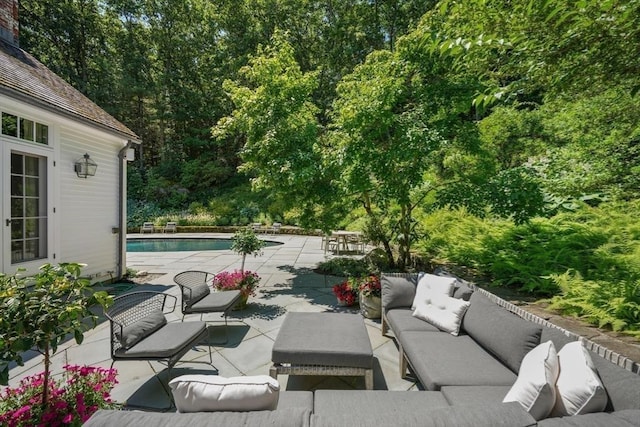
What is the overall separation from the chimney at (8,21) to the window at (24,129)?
9.37 feet

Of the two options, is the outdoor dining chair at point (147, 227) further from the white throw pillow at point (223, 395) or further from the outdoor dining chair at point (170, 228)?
the white throw pillow at point (223, 395)

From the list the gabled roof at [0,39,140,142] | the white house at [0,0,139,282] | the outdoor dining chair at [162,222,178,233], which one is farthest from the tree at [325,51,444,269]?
the outdoor dining chair at [162,222,178,233]

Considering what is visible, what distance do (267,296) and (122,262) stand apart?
12.2 ft

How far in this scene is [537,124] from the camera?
31.2 ft

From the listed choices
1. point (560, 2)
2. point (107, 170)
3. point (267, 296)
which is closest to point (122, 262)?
point (107, 170)

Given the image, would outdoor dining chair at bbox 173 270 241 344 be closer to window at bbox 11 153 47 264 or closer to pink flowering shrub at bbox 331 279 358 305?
pink flowering shrub at bbox 331 279 358 305

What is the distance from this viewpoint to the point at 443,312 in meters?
3.25

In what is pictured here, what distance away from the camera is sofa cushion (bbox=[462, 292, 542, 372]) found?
2.26 m

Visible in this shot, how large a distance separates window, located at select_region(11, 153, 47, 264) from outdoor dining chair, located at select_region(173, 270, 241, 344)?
2.79m

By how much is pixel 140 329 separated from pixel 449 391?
294 centimetres

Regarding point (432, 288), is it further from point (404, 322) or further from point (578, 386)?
point (578, 386)

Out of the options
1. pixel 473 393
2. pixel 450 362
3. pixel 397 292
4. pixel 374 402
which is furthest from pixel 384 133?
pixel 374 402

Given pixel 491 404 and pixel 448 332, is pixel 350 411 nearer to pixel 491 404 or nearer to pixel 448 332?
pixel 491 404

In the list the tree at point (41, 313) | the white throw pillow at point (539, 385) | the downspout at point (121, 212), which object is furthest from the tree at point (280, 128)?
the white throw pillow at point (539, 385)
